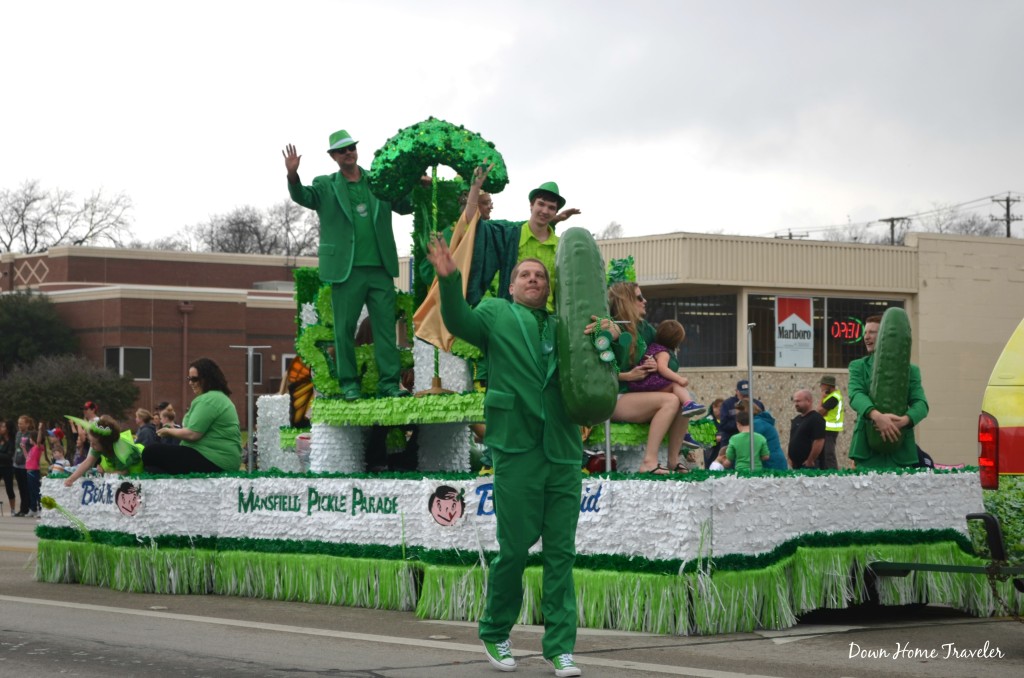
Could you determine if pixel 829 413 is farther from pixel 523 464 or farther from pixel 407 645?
pixel 523 464

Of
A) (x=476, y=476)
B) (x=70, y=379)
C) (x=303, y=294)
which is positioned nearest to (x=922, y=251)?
(x=70, y=379)

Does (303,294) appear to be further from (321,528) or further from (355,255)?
(321,528)

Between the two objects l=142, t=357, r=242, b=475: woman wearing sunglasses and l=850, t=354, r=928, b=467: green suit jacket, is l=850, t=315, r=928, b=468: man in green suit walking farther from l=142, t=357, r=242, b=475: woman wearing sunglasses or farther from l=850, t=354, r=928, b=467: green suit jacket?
l=142, t=357, r=242, b=475: woman wearing sunglasses

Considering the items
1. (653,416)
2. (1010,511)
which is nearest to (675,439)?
(653,416)

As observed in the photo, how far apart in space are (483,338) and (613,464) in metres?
3.85


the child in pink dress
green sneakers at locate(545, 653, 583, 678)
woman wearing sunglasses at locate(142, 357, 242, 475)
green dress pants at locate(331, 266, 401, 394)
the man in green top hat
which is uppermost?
the man in green top hat

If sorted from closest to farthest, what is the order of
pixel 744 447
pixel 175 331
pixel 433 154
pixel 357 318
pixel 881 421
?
pixel 881 421, pixel 433 154, pixel 357 318, pixel 744 447, pixel 175 331

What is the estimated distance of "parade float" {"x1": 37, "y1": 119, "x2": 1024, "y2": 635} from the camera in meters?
8.82

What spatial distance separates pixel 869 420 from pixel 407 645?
4080 millimetres

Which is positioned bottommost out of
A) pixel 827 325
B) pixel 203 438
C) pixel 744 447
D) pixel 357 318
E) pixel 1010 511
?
pixel 1010 511

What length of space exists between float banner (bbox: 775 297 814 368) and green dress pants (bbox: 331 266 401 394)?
32904mm

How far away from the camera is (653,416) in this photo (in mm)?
10172

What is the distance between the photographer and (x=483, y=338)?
24.8 ft

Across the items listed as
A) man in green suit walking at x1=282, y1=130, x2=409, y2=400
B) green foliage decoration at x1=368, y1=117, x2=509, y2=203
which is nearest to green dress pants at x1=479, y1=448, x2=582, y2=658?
green foliage decoration at x1=368, y1=117, x2=509, y2=203
